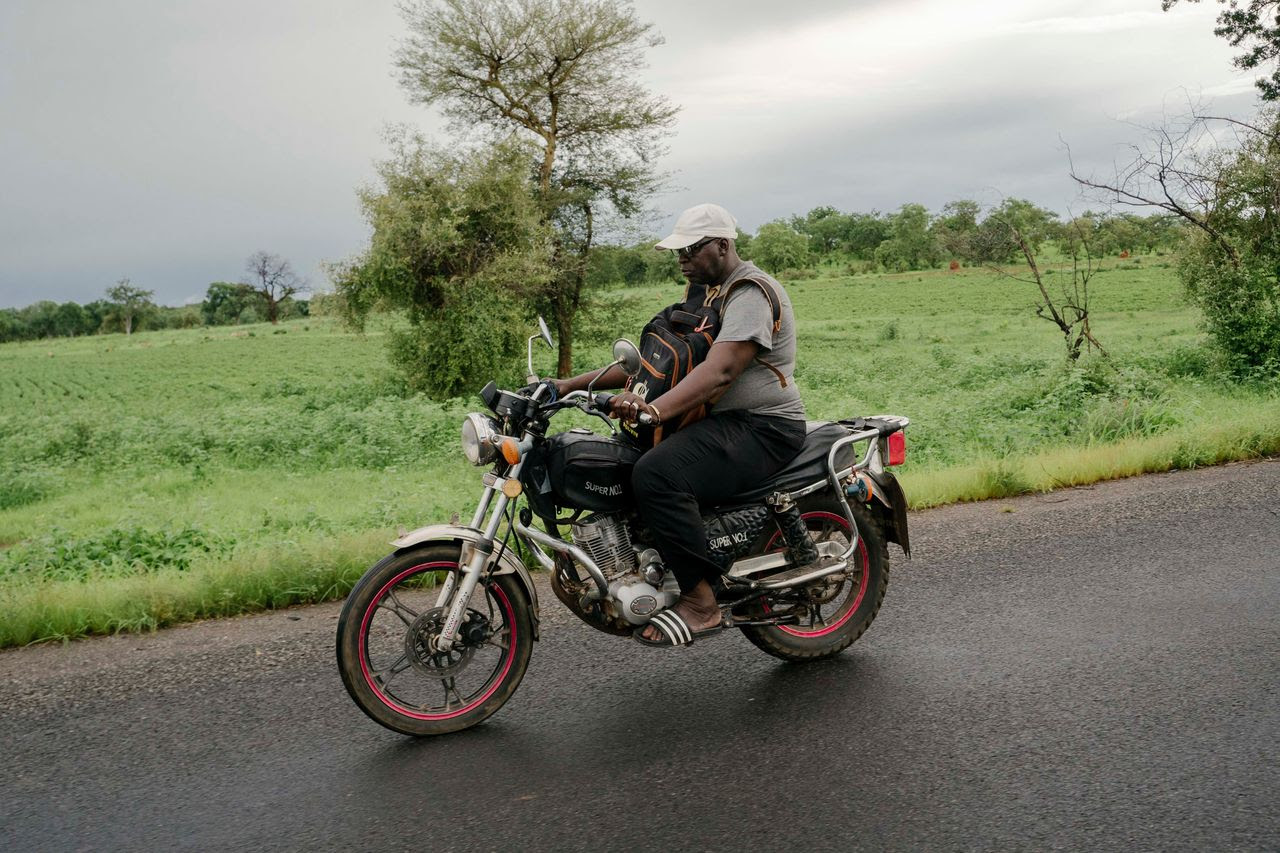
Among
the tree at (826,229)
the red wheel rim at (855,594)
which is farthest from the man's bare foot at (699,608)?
the tree at (826,229)

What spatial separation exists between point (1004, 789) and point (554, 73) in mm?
31101

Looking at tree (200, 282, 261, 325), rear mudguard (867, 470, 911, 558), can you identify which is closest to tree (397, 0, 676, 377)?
rear mudguard (867, 470, 911, 558)

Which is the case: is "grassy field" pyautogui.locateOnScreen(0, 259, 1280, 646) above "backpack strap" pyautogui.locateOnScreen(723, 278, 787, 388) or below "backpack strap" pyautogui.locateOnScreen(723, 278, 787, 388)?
below

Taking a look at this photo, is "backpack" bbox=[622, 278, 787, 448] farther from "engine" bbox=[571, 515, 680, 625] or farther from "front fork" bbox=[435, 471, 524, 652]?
"front fork" bbox=[435, 471, 524, 652]

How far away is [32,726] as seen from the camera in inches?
165

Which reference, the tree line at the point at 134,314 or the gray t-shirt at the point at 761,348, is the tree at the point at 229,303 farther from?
the gray t-shirt at the point at 761,348

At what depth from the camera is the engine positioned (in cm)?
425

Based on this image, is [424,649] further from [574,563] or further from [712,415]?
[712,415]

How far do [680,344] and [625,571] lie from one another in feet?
3.17

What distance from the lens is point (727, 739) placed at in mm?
3916

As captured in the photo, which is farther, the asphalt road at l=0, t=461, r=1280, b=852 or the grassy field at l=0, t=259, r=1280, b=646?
the grassy field at l=0, t=259, r=1280, b=646

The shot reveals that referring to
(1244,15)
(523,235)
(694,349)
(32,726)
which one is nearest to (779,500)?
(694,349)

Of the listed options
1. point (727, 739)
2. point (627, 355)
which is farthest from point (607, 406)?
point (727, 739)

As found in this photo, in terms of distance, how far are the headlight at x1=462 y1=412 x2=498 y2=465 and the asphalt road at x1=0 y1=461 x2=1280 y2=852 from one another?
1079 mm
